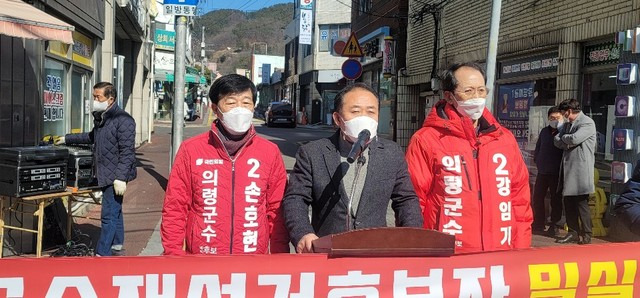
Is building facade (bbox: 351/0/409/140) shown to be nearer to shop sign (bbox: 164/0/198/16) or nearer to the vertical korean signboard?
shop sign (bbox: 164/0/198/16)

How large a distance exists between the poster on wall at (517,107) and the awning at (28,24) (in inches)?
303

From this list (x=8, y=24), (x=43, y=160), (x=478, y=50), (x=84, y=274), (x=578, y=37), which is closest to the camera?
(x=84, y=274)

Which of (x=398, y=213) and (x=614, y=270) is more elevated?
(x=398, y=213)

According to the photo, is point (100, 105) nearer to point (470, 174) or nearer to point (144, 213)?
point (144, 213)

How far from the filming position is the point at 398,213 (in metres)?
3.11

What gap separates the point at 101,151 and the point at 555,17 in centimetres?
723

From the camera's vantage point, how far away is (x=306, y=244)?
9.17ft

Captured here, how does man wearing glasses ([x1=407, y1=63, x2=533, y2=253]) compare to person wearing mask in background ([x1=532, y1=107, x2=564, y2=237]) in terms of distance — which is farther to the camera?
person wearing mask in background ([x1=532, y1=107, x2=564, y2=237])

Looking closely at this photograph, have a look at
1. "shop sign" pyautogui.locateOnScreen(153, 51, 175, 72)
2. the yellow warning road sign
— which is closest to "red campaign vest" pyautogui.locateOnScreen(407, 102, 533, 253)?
the yellow warning road sign

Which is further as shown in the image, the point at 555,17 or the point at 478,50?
the point at 478,50

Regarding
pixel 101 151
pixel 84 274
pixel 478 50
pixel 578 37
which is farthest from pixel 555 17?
pixel 84 274

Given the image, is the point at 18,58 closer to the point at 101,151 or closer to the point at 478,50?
the point at 101,151

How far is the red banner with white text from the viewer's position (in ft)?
8.61

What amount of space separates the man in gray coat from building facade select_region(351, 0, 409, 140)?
33.9 feet
